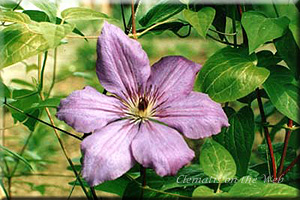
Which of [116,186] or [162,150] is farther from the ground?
[162,150]

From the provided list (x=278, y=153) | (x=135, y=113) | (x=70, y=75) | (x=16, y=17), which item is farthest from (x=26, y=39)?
(x=70, y=75)

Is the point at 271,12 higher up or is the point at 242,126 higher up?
the point at 271,12

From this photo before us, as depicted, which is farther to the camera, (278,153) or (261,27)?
(278,153)

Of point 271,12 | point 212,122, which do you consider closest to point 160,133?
point 212,122

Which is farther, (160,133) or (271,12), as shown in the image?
(271,12)

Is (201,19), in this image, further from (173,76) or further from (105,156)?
(105,156)

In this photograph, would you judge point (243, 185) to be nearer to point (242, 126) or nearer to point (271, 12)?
point (242, 126)

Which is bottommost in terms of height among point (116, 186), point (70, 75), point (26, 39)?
point (70, 75)
